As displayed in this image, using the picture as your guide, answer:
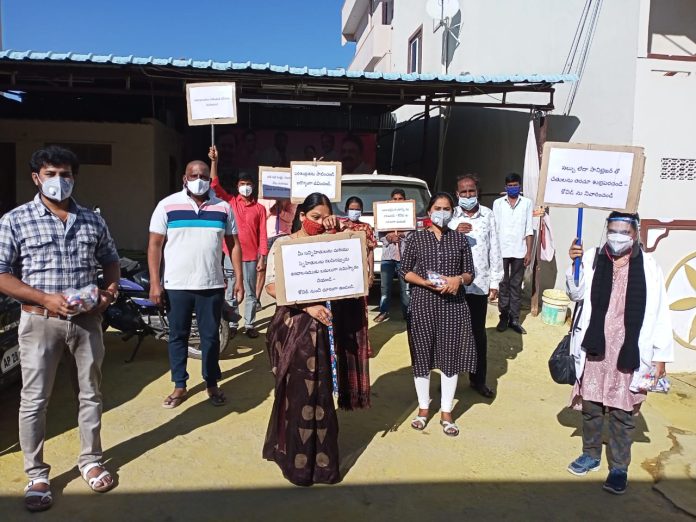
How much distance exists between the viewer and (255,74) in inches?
305

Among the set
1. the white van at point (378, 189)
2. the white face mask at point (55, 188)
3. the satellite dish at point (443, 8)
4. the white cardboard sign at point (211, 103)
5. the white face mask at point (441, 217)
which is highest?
the satellite dish at point (443, 8)

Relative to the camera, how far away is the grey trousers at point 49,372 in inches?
116

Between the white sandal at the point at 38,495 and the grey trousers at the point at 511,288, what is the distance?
519 centimetres

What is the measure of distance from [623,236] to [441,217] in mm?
1201

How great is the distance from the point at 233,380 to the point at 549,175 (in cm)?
322

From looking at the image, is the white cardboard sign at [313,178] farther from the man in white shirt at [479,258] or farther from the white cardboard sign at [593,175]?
the white cardboard sign at [593,175]

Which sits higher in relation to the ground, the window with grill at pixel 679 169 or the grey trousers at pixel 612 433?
the window with grill at pixel 679 169

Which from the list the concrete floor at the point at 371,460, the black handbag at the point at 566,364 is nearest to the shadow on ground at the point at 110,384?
the concrete floor at the point at 371,460

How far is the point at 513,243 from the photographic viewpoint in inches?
265

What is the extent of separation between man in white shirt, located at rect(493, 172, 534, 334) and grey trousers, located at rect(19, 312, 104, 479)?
16.0 ft

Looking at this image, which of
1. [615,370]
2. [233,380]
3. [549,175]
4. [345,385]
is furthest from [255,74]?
[615,370]

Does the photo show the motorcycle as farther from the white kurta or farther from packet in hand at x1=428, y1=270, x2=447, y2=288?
the white kurta

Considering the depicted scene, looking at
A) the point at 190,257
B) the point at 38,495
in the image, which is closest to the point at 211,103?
the point at 190,257

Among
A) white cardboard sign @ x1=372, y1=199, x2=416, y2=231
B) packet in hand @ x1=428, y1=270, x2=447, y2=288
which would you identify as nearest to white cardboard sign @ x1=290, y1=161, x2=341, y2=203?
white cardboard sign @ x1=372, y1=199, x2=416, y2=231
